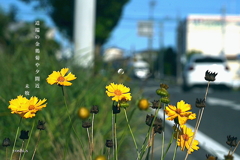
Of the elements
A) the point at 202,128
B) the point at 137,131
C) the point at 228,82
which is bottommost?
the point at 228,82

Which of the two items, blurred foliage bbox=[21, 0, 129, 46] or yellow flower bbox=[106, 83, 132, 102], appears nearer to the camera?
yellow flower bbox=[106, 83, 132, 102]

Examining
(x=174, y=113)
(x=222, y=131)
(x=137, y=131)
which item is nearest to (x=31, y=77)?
(x=137, y=131)

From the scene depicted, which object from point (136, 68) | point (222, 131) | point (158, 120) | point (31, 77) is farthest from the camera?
point (222, 131)

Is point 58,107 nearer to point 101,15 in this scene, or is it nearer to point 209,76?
point 209,76

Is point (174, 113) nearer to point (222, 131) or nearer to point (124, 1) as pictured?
point (222, 131)

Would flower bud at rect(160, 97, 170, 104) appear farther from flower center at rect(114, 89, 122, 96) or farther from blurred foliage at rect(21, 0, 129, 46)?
blurred foliage at rect(21, 0, 129, 46)

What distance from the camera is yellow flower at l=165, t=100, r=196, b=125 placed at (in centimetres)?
121

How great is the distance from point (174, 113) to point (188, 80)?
15.7 m

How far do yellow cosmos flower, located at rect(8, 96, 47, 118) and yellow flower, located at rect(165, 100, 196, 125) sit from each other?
0.33 metres

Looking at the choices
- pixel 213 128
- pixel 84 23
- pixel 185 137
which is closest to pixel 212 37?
pixel 213 128

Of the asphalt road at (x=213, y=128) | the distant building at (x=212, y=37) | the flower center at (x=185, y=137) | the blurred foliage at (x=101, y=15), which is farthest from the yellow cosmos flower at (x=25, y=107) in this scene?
the distant building at (x=212, y=37)

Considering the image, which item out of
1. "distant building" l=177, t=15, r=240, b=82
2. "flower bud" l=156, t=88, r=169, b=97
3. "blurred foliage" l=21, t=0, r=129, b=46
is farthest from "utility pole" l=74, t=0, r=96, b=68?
"distant building" l=177, t=15, r=240, b=82

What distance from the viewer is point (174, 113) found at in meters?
1.22

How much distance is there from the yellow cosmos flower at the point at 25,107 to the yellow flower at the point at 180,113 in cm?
33
